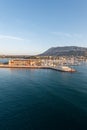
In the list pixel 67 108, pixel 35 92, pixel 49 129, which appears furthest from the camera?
pixel 35 92

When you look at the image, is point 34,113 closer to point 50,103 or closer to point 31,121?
point 31,121

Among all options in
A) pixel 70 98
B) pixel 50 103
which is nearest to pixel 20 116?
pixel 50 103

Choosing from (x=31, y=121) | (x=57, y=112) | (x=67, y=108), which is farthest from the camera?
(x=67, y=108)

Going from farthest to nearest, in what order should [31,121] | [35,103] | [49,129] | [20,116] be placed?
[35,103] < [20,116] < [31,121] < [49,129]

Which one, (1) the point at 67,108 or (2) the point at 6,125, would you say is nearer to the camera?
(2) the point at 6,125

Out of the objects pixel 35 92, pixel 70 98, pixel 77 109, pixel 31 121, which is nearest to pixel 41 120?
pixel 31 121

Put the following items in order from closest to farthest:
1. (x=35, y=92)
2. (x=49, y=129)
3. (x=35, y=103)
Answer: (x=49, y=129) < (x=35, y=103) < (x=35, y=92)

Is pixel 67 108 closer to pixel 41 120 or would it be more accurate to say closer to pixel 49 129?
pixel 41 120

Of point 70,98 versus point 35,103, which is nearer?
point 35,103
